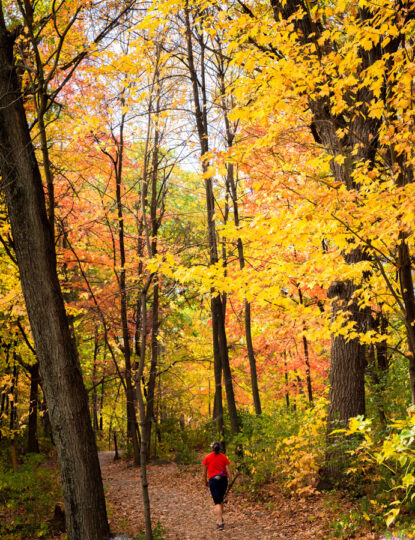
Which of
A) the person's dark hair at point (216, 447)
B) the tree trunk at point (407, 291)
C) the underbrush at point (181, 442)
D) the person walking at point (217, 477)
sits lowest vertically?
the underbrush at point (181, 442)

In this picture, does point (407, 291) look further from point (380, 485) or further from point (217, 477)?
point (217, 477)

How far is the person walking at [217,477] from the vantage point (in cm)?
741

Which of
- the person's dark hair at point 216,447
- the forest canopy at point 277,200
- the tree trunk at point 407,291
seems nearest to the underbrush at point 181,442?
the forest canopy at point 277,200

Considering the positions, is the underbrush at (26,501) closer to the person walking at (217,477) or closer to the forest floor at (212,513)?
the forest floor at (212,513)

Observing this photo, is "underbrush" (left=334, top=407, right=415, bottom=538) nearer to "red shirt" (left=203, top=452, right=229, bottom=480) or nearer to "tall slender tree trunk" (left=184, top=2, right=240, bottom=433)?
"red shirt" (left=203, top=452, right=229, bottom=480)

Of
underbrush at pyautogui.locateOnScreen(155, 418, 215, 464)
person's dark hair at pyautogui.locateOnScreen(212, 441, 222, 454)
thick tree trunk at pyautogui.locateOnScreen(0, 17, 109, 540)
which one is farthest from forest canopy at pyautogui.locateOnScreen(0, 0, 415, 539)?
underbrush at pyautogui.locateOnScreen(155, 418, 215, 464)

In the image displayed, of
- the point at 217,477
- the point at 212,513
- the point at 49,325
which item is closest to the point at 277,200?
the point at 49,325

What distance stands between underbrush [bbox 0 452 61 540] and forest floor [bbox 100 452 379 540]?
136 centimetres

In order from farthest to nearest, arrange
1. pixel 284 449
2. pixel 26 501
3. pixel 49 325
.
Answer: pixel 26 501 < pixel 284 449 < pixel 49 325

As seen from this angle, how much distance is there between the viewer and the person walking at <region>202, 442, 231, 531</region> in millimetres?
7414

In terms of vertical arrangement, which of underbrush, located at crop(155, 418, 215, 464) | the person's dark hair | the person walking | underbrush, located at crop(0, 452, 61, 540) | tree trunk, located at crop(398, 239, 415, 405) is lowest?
underbrush, located at crop(155, 418, 215, 464)

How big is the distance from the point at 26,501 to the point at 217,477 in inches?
205

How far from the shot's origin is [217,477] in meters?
7.44

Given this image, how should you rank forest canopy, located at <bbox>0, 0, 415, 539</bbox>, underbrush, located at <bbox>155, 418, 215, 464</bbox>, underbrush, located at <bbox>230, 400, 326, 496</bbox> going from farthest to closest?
underbrush, located at <bbox>155, 418, 215, 464</bbox>, underbrush, located at <bbox>230, 400, 326, 496</bbox>, forest canopy, located at <bbox>0, 0, 415, 539</bbox>
